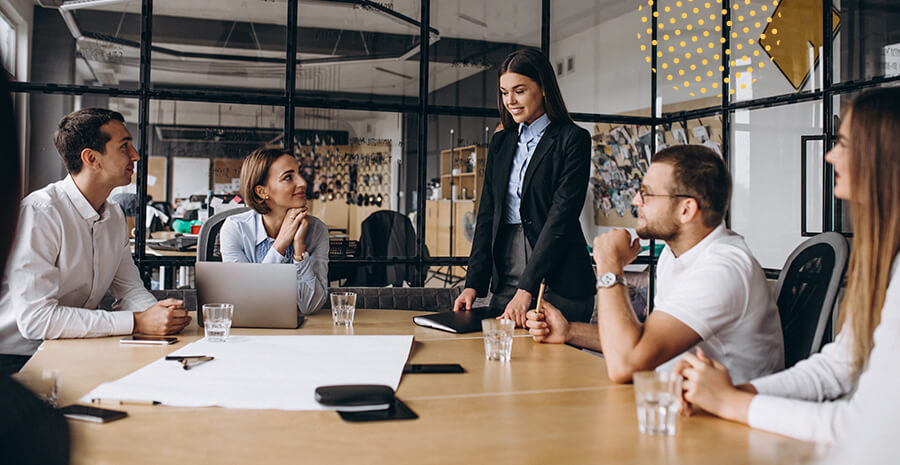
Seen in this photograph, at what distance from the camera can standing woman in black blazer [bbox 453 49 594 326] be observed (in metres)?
2.69

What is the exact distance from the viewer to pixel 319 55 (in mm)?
3809

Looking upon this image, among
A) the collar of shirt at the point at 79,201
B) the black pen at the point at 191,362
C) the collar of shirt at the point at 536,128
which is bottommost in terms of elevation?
the black pen at the point at 191,362

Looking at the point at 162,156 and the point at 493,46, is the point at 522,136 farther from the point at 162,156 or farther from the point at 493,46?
the point at 162,156

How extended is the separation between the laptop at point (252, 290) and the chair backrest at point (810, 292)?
1.45m

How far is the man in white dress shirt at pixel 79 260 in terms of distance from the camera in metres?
2.00

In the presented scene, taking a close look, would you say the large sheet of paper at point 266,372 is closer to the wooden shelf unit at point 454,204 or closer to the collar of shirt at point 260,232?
the collar of shirt at point 260,232

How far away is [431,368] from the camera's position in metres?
1.63

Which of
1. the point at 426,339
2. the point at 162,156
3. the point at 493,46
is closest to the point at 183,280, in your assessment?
the point at 162,156

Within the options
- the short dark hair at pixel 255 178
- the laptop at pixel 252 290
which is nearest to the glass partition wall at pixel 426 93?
the short dark hair at pixel 255 178

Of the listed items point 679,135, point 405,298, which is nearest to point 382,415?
point 405,298

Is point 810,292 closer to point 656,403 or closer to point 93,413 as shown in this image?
point 656,403

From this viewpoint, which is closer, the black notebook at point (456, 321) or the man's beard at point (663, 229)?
the man's beard at point (663, 229)

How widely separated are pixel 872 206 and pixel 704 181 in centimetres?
64

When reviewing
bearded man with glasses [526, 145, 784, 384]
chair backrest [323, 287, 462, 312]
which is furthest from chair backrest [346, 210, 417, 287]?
bearded man with glasses [526, 145, 784, 384]
